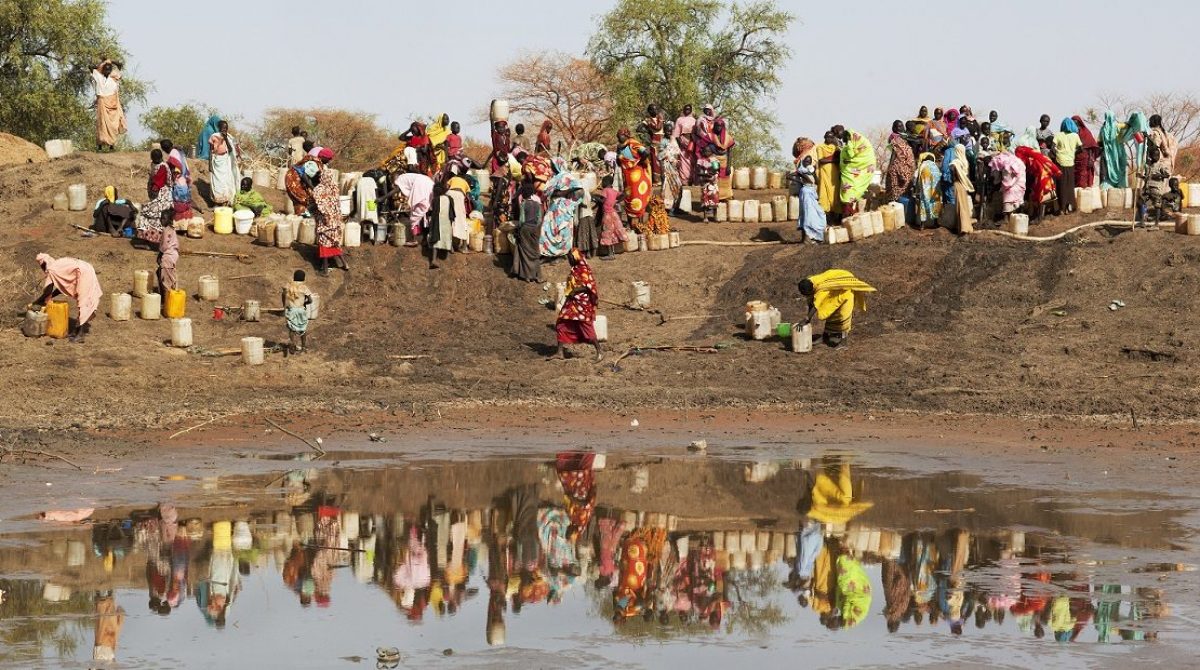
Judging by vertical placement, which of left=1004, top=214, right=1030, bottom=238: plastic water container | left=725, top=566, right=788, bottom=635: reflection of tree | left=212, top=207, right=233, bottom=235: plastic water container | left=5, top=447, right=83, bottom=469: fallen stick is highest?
left=212, top=207, right=233, bottom=235: plastic water container

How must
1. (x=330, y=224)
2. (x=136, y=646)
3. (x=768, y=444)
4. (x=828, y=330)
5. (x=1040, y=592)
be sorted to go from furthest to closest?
1. (x=330, y=224)
2. (x=828, y=330)
3. (x=768, y=444)
4. (x=1040, y=592)
5. (x=136, y=646)

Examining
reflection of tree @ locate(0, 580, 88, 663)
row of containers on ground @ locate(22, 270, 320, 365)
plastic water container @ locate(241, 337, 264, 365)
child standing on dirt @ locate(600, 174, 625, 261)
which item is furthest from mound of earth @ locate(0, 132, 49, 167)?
reflection of tree @ locate(0, 580, 88, 663)

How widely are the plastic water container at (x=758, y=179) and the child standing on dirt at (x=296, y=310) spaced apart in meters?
10.3

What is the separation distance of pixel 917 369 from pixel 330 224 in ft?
25.5

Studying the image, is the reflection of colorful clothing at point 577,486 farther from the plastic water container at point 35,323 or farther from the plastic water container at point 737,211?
the plastic water container at point 737,211

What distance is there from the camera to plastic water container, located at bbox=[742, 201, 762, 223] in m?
24.8

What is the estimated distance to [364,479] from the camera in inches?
528

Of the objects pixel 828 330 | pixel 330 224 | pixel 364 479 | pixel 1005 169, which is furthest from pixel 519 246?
pixel 364 479

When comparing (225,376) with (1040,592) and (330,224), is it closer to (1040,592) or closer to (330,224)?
(330,224)

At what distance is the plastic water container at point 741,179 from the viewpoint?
27.6 m

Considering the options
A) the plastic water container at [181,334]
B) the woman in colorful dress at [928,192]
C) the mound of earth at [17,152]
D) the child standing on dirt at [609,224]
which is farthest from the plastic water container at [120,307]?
the woman in colorful dress at [928,192]

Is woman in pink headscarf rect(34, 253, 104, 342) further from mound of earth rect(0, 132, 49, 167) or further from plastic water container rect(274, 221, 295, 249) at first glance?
mound of earth rect(0, 132, 49, 167)

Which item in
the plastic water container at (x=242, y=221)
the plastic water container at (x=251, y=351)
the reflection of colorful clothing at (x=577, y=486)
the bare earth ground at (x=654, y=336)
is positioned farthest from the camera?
the plastic water container at (x=242, y=221)

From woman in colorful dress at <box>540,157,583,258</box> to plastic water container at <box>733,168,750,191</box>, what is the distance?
5.36m
